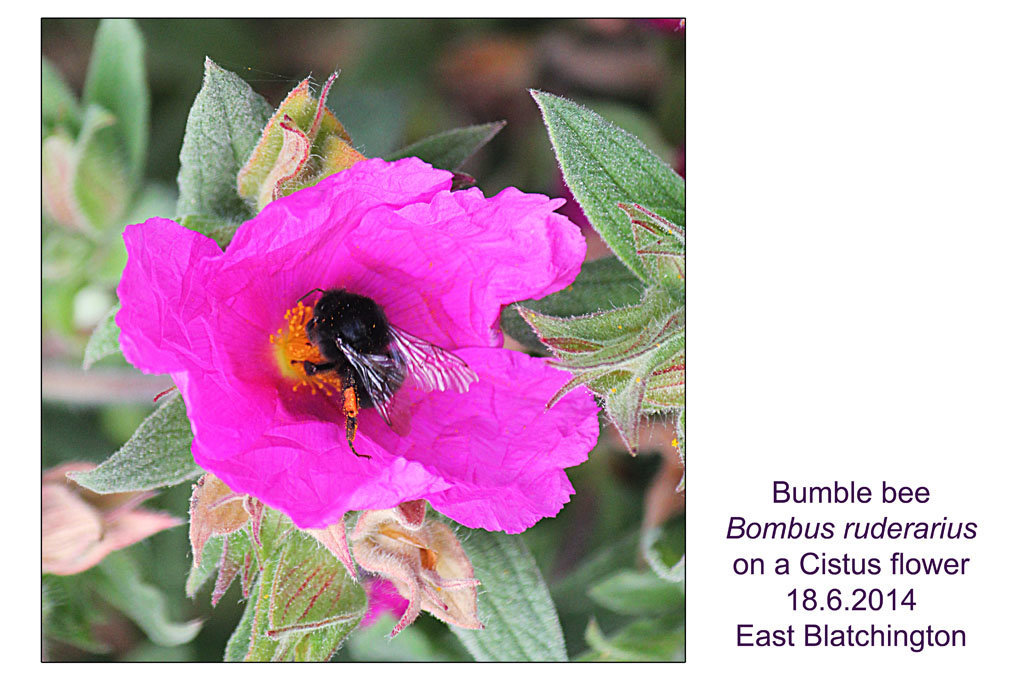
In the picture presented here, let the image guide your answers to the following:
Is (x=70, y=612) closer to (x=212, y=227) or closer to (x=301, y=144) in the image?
(x=212, y=227)

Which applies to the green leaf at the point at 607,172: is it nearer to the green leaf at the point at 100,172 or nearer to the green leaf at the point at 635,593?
the green leaf at the point at 635,593

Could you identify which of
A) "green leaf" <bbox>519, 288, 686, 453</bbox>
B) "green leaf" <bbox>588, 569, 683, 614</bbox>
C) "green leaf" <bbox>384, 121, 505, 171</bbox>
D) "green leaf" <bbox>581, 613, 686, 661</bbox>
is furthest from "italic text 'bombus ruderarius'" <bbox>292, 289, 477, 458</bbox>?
"green leaf" <bbox>588, 569, 683, 614</bbox>

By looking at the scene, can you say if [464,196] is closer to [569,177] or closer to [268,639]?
[569,177]

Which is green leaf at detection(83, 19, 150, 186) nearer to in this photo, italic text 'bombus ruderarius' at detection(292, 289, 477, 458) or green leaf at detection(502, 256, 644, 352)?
italic text 'bombus ruderarius' at detection(292, 289, 477, 458)

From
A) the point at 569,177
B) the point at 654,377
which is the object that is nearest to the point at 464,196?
the point at 569,177

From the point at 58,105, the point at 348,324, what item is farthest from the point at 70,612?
the point at 58,105
